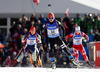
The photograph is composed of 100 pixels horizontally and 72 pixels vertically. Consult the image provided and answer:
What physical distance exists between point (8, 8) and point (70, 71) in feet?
28.8

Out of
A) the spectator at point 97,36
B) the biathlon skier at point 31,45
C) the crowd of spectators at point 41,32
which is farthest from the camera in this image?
the spectator at point 97,36

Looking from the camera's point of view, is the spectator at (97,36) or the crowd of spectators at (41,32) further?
the spectator at (97,36)

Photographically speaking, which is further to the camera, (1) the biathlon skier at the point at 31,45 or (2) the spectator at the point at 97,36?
(2) the spectator at the point at 97,36

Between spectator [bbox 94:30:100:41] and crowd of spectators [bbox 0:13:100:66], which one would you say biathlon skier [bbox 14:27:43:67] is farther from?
spectator [bbox 94:30:100:41]

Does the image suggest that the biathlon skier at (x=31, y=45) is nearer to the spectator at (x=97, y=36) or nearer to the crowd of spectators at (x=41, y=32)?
the crowd of spectators at (x=41, y=32)

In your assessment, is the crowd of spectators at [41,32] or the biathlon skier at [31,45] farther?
the crowd of spectators at [41,32]

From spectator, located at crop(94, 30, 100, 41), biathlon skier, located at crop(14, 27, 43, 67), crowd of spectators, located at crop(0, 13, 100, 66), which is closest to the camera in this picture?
biathlon skier, located at crop(14, 27, 43, 67)

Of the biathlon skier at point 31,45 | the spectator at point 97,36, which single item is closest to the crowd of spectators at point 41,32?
the spectator at point 97,36

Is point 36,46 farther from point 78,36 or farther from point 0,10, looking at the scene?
point 0,10

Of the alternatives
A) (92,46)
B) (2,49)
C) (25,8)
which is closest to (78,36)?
(92,46)

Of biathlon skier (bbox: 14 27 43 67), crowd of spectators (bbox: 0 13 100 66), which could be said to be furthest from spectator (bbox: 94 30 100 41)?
biathlon skier (bbox: 14 27 43 67)

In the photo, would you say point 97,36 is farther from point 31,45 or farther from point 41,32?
point 31,45

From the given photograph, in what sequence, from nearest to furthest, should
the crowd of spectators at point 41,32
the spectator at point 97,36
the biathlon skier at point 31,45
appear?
the biathlon skier at point 31,45 → the crowd of spectators at point 41,32 → the spectator at point 97,36

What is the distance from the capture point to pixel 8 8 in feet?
52.0
